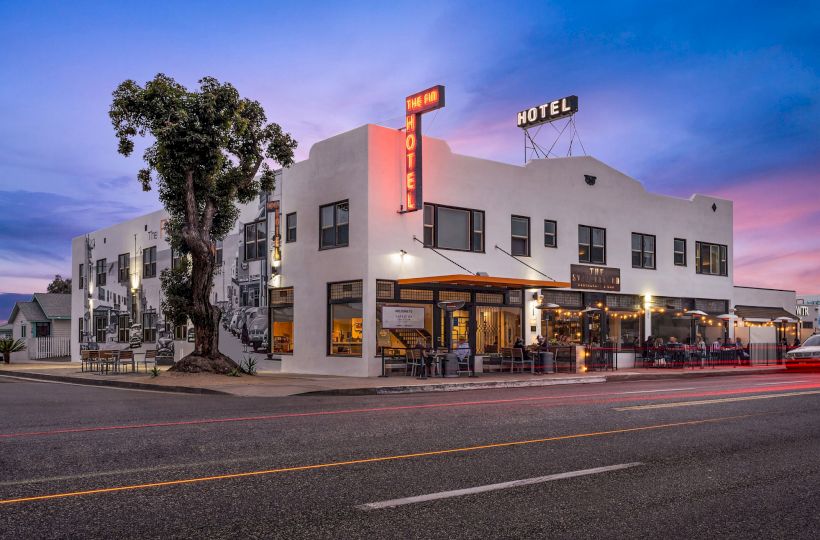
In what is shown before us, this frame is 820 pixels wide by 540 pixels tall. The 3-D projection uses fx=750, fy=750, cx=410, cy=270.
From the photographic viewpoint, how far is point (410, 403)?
15969 mm

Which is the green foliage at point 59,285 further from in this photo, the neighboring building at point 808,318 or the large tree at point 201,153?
the neighboring building at point 808,318

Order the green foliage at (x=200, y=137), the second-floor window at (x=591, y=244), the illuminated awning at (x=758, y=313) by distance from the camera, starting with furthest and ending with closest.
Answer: the illuminated awning at (x=758, y=313)
the second-floor window at (x=591, y=244)
the green foliage at (x=200, y=137)

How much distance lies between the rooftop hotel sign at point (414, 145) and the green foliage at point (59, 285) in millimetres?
73028

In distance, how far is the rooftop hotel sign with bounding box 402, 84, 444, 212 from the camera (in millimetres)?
25766

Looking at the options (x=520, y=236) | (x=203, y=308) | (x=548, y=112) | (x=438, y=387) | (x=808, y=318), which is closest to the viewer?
(x=438, y=387)

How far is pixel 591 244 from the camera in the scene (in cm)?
3306

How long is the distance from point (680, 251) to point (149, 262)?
27378 millimetres

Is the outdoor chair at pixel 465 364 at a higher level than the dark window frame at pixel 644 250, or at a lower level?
lower

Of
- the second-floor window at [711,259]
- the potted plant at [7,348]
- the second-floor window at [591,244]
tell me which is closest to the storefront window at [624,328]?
the second-floor window at [591,244]

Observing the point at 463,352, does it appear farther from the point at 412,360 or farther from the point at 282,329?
the point at 282,329

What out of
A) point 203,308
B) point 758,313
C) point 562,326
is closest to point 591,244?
point 562,326

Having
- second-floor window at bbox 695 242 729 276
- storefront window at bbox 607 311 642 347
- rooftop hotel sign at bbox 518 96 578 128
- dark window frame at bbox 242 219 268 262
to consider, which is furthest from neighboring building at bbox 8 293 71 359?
second-floor window at bbox 695 242 729 276

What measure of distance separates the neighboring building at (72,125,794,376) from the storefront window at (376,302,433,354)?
5 cm

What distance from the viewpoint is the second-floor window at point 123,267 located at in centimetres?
4191
